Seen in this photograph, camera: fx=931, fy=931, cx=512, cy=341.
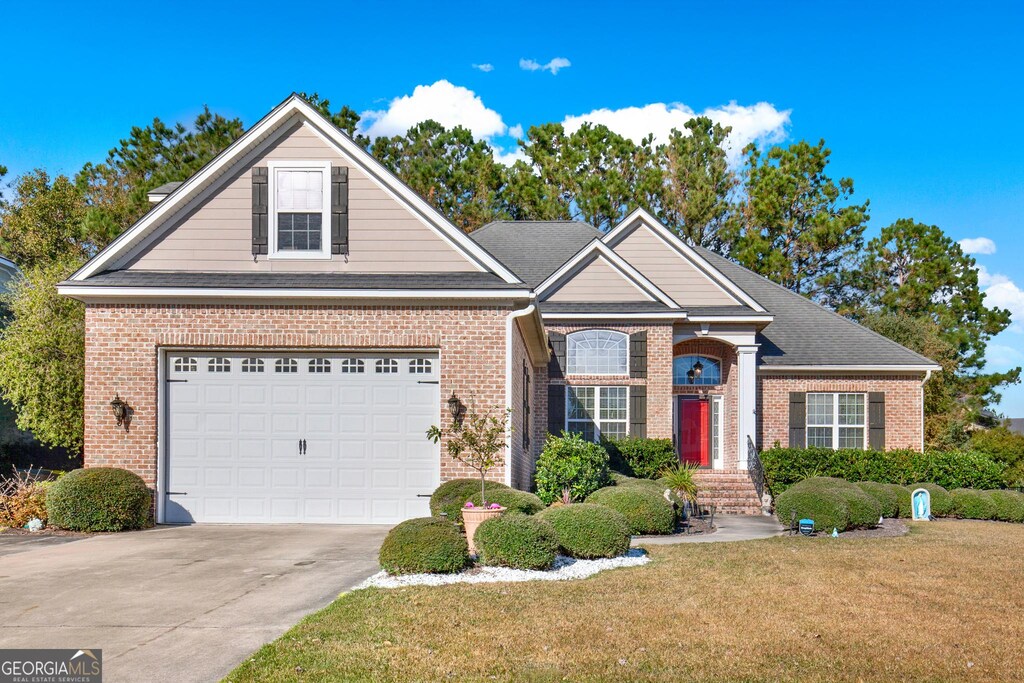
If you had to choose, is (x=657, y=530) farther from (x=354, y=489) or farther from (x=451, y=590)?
(x=451, y=590)

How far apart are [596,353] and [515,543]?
1255 centimetres

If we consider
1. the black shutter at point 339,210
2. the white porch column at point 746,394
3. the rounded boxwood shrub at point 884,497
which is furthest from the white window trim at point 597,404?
the black shutter at point 339,210

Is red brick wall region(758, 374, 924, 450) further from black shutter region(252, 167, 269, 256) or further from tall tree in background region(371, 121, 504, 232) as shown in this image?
tall tree in background region(371, 121, 504, 232)

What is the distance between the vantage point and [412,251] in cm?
1538

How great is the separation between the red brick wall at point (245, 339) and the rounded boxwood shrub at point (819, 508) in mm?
5042

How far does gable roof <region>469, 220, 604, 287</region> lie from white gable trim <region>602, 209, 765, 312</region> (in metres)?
0.77

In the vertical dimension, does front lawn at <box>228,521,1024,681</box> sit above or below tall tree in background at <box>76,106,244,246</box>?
below

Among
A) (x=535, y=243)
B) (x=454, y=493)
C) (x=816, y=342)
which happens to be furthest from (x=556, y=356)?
(x=454, y=493)

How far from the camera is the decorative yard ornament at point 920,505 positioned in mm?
18594

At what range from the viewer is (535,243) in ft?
86.9

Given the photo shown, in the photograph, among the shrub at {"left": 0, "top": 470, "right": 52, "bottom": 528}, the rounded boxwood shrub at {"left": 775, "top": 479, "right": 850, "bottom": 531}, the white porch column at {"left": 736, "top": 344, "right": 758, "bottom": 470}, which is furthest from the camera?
the white porch column at {"left": 736, "top": 344, "right": 758, "bottom": 470}

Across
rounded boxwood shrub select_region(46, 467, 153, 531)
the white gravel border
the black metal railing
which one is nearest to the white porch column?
the black metal railing

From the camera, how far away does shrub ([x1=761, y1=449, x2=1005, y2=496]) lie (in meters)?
22.0

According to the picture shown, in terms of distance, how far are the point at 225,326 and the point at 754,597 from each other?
30.5 ft
